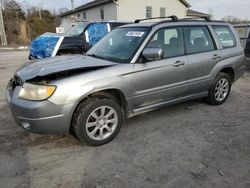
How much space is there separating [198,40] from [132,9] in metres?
21.0

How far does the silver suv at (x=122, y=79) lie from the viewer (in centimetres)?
328

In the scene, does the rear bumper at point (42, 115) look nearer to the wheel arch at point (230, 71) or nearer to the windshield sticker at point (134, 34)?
the windshield sticker at point (134, 34)

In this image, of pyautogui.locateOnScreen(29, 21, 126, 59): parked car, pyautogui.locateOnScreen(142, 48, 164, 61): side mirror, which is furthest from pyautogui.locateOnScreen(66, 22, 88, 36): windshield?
pyautogui.locateOnScreen(142, 48, 164, 61): side mirror

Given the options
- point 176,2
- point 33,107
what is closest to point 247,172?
point 33,107

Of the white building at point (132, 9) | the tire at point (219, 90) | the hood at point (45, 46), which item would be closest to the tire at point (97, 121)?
the tire at point (219, 90)

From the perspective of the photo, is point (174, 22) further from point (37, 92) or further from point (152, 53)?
point (37, 92)

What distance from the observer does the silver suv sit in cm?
328

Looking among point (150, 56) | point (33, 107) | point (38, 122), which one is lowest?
point (38, 122)

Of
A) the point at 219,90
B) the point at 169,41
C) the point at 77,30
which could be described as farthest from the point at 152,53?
the point at 77,30

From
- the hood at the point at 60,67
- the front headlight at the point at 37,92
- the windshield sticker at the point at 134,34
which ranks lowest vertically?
the front headlight at the point at 37,92

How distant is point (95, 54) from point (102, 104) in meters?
1.27

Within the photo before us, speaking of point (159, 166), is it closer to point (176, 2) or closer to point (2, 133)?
point (2, 133)

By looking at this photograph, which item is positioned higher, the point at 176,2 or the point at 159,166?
the point at 176,2

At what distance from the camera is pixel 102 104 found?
360 cm
